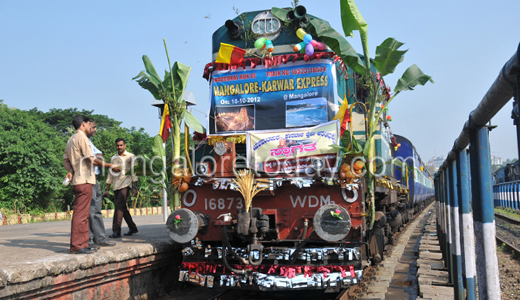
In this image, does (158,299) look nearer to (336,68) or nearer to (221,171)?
(221,171)

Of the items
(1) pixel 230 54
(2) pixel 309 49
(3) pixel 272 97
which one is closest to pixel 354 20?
(2) pixel 309 49

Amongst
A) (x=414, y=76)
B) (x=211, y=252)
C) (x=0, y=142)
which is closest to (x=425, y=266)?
(x=414, y=76)

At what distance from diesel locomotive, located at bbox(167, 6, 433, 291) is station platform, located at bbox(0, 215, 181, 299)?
685mm

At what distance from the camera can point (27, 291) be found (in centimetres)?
404

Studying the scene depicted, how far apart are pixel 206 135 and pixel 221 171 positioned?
93 cm

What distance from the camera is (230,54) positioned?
6.36 meters

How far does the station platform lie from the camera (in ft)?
13.3

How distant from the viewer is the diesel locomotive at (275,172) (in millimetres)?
5137

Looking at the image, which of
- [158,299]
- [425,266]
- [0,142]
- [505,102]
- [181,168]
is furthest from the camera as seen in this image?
[0,142]

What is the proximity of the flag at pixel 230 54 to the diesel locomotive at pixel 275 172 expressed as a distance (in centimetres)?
1

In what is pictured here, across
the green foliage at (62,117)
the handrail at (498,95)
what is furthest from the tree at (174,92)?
the green foliage at (62,117)

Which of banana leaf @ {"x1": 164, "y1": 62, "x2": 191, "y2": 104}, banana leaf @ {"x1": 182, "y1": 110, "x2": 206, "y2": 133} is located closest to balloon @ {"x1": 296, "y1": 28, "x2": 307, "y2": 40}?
banana leaf @ {"x1": 164, "y1": 62, "x2": 191, "y2": 104}

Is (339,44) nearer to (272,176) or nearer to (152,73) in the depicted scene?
(272,176)

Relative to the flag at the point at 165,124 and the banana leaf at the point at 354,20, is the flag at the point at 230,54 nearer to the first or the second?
the flag at the point at 165,124
